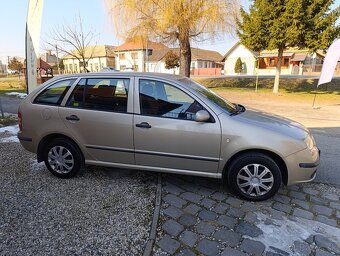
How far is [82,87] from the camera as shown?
4027 mm

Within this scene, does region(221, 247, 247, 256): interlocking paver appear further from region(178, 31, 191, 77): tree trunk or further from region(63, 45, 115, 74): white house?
region(63, 45, 115, 74): white house

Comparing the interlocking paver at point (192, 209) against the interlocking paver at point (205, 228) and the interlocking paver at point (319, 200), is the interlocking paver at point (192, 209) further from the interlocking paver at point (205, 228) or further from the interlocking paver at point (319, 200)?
the interlocking paver at point (319, 200)

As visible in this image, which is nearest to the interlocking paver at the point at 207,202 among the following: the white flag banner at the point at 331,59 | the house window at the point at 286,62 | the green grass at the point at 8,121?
the green grass at the point at 8,121

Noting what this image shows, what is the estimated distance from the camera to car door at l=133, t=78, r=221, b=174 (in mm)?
3502

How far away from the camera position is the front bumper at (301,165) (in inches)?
133

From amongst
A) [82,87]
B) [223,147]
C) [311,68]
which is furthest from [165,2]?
[311,68]

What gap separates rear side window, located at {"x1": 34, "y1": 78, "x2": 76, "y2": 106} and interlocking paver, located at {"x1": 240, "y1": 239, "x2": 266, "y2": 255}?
319cm

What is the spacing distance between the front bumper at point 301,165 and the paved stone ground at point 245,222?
0.36 meters

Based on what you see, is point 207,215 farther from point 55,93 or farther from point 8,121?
point 8,121

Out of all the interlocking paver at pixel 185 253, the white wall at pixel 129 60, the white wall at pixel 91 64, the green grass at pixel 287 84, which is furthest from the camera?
the white wall at pixel 91 64

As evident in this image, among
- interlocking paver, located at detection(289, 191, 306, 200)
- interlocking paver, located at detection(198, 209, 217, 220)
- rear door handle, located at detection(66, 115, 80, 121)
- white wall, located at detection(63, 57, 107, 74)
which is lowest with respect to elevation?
interlocking paver, located at detection(198, 209, 217, 220)

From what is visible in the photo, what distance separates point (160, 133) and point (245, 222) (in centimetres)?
151

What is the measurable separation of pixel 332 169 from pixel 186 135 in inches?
117

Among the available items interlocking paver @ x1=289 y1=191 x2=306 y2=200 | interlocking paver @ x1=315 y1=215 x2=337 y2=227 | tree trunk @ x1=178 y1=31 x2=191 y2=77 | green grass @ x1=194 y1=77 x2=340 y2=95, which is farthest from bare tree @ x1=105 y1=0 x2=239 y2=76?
interlocking paver @ x1=315 y1=215 x2=337 y2=227
